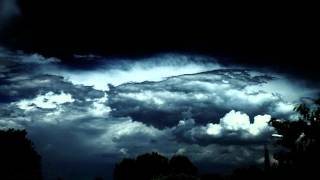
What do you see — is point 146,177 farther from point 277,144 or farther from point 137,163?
point 277,144

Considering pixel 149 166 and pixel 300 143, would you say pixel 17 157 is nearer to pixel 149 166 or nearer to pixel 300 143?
pixel 149 166

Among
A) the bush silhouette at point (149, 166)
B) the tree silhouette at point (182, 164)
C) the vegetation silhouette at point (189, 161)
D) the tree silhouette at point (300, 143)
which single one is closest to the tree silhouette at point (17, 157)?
the vegetation silhouette at point (189, 161)

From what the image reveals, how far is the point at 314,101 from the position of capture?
112ft

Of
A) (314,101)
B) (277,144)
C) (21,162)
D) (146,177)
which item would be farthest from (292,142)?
(146,177)

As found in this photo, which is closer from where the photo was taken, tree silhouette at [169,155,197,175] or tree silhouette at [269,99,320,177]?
tree silhouette at [269,99,320,177]

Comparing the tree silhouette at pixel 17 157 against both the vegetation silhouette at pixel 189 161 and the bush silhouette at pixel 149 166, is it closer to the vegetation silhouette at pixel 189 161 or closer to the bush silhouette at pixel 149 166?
the vegetation silhouette at pixel 189 161

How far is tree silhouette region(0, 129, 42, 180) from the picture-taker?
250ft

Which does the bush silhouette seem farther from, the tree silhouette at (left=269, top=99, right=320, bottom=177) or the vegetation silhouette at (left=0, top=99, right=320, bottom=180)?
the tree silhouette at (left=269, top=99, right=320, bottom=177)

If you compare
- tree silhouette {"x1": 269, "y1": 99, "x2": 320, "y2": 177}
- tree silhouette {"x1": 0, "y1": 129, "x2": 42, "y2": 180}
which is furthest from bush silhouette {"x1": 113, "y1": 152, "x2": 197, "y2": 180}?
tree silhouette {"x1": 269, "y1": 99, "x2": 320, "y2": 177}

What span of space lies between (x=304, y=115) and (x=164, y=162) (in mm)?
95237

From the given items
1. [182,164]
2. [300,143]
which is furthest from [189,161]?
[300,143]

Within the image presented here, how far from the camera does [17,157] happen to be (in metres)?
78.2

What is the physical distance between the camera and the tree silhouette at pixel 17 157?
7631 cm

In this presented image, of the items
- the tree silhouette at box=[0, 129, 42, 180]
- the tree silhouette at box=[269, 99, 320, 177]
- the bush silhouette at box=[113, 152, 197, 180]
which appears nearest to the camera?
the tree silhouette at box=[269, 99, 320, 177]
